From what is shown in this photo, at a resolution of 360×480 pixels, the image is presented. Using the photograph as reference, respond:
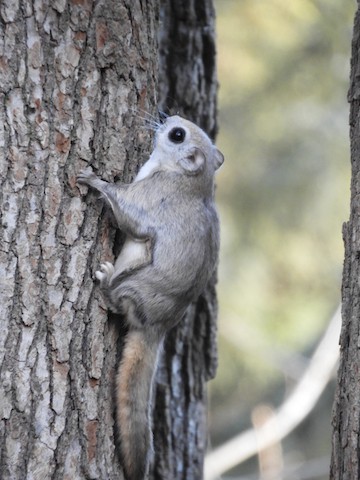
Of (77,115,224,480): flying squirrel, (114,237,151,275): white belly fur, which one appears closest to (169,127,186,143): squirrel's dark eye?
(77,115,224,480): flying squirrel

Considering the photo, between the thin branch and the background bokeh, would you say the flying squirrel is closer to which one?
the background bokeh

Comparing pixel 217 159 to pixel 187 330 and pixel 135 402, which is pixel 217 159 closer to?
pixel 187 330

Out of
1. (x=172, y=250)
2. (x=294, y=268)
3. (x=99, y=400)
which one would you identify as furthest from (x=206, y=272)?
(x=294, y=268)

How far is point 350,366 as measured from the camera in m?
2.59

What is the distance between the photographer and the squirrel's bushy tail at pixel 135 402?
2844mm

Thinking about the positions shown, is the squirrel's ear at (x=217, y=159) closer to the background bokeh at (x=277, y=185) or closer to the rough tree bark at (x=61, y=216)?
the rough tree bark at (x=61, y=216)

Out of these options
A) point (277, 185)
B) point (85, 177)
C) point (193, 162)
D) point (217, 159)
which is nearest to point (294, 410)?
point (277, 185)

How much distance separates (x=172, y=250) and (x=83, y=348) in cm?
51

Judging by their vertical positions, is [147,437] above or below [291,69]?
below

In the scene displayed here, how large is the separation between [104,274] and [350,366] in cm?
→ 90

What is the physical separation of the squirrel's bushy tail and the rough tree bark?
4 centimetres

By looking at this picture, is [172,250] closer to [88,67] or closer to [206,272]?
[206,272]

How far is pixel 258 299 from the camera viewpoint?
731cm

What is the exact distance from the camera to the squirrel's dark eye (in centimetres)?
343
